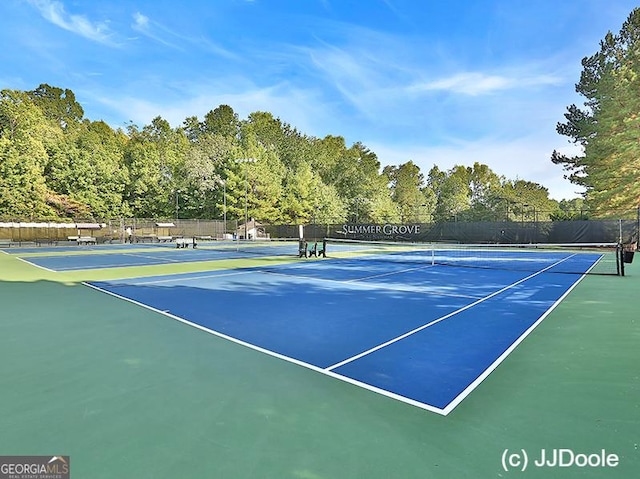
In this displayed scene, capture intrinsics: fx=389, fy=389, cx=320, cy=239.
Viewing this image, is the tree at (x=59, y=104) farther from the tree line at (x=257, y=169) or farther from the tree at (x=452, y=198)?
the tree at (x=452, y=198)

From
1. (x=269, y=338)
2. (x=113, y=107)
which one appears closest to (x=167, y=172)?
(x=113, y=107)

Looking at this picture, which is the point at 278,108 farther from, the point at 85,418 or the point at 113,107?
the point at 85,418

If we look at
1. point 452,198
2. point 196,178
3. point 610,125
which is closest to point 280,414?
point 610,125

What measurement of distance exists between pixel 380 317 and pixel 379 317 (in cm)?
2

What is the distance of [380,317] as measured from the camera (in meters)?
5.90

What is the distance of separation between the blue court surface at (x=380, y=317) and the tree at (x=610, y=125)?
14.7 meters

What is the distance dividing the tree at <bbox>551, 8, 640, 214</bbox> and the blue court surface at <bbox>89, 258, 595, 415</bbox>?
578 inches

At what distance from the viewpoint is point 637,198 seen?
2269cm

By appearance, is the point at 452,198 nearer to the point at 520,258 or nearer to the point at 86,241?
the point at 520,258

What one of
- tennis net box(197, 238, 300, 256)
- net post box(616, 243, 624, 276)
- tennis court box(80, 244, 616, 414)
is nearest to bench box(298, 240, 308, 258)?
tennis net box(197, 238, 300, 256)

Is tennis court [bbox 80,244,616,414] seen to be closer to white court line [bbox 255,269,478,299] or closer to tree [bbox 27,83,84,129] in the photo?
white court line [bbox 255,269,478,299]

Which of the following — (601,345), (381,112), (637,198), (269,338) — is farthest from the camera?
(381,112)

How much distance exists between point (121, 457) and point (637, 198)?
28596 millimetres

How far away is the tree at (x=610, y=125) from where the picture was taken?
20.2 m
